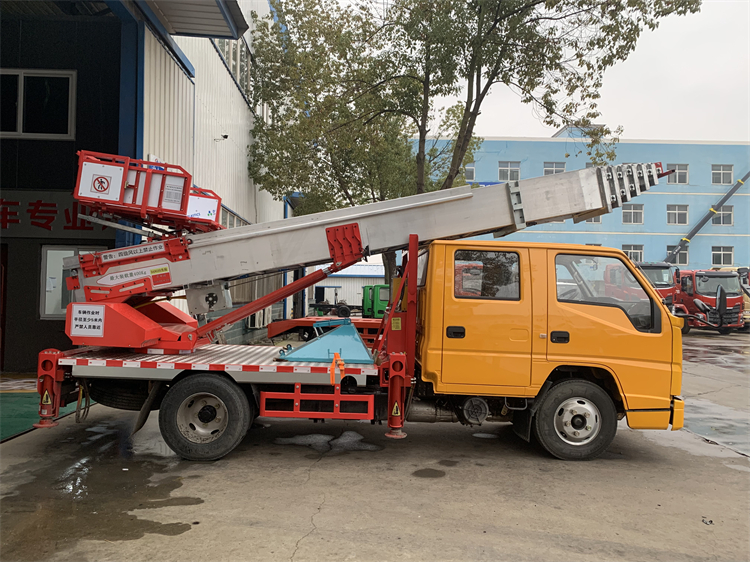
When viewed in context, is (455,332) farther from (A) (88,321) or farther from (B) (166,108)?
(B) (166,108)

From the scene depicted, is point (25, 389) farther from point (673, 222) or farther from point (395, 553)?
point (673, 222)

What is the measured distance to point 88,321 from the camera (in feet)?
19.7

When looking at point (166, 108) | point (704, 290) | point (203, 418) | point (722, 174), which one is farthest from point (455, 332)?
point (722, 174)

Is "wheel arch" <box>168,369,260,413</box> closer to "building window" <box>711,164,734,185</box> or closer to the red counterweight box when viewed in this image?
the red counterweight box

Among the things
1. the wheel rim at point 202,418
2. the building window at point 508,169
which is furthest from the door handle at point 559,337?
the building window at point 508,169

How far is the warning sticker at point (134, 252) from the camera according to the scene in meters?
6.11

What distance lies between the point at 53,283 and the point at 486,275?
28.8 feet

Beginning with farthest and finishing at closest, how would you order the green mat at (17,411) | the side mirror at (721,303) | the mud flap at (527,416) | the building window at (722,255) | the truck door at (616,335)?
1. the building window at (722,255)
2. the side mirror at (721,303)
3. the green mat at (17,411)
4. the mud flap at (527,416)
5. the truck door at (616,335)

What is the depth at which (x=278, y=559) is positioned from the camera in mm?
3695

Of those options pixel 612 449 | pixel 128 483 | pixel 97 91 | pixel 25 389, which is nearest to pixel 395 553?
pixel 128 483

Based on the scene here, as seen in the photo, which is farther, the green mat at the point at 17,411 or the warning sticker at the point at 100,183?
the green mat at the point at 17,411

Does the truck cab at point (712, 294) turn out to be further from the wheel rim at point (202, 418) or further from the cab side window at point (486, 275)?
the wheel rim at point (202, 418)

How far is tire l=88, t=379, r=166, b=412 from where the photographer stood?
6.05m

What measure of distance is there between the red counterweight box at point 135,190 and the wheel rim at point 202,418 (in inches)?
80.2
